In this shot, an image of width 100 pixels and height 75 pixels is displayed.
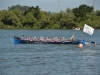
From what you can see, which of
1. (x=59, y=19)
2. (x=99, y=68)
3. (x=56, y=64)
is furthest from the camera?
(x=59, y=19)

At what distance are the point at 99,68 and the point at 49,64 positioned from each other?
460 centimetres

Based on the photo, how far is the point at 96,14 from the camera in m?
129

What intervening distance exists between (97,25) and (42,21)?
53.9 feet

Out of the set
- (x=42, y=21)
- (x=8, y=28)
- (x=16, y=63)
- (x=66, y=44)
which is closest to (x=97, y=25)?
(x=42, y=21)

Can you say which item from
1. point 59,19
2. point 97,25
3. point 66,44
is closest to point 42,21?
point 59,19

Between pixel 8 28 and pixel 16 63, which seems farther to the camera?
pixel 8 28

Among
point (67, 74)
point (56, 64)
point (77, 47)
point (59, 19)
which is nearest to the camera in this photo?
point (67, 74)

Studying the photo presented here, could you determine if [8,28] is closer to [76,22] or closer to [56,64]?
[76,22]

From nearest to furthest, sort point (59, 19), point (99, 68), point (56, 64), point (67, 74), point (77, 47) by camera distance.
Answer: point (67, 74), point (99, 68), point (56, 64), point (77, 47), point (59, 19)

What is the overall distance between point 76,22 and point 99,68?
9338cm

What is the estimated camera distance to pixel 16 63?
3591 cm

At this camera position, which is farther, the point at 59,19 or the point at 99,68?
the point at 59,19

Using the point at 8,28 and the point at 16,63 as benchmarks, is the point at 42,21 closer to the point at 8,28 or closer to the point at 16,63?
the point at 8,28

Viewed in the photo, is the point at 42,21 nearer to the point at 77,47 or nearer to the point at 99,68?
the point at 77,47
